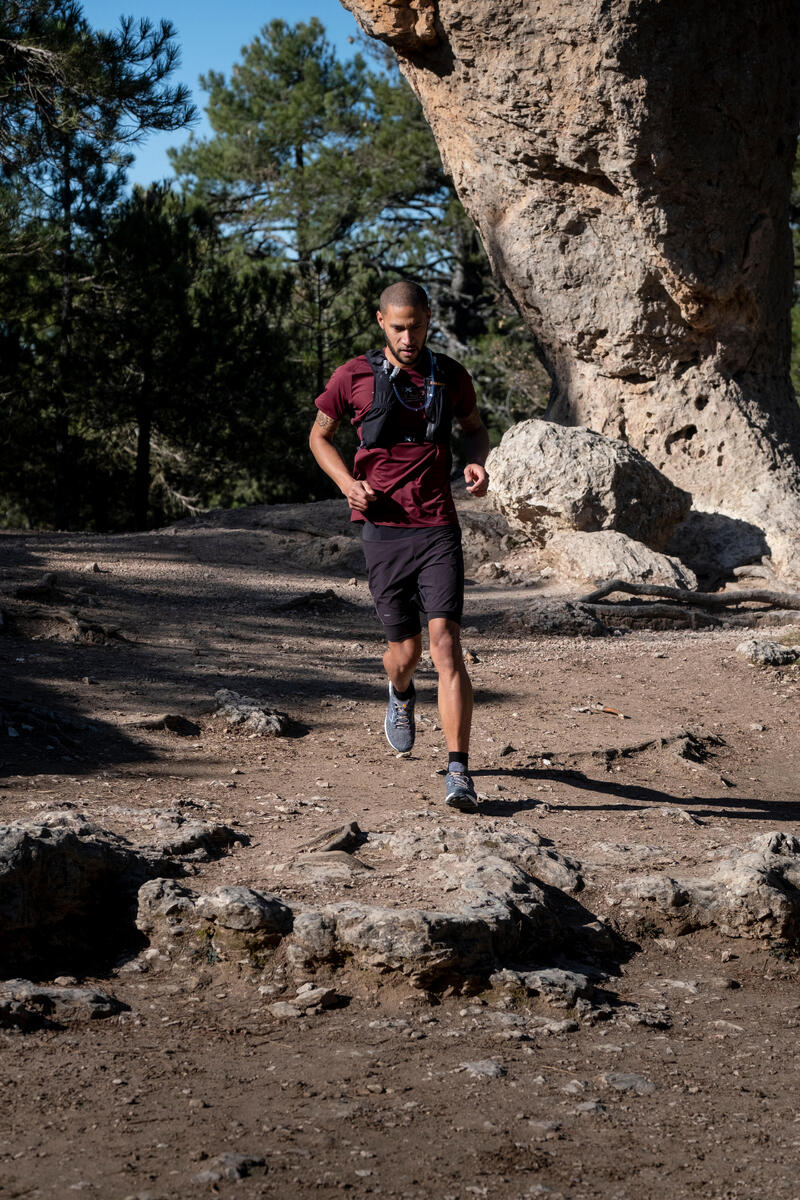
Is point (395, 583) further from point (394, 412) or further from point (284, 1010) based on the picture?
point (284, 1010)

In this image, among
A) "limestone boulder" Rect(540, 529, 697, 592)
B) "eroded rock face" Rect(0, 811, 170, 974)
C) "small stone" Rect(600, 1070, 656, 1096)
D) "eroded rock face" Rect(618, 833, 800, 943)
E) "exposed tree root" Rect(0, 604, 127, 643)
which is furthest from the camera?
"limestone boulder" Rect(540, 529, 697, 592)

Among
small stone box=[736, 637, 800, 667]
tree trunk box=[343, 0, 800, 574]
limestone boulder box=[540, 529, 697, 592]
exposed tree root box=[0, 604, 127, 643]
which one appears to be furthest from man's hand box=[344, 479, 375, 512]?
tree trunk box=[343, 0, 800, 574]

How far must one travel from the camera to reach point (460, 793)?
13.3 ft

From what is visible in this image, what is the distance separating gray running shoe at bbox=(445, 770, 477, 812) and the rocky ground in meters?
0.05

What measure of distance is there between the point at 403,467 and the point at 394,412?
0.64ft

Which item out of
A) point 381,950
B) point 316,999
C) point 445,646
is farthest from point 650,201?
point 316,999

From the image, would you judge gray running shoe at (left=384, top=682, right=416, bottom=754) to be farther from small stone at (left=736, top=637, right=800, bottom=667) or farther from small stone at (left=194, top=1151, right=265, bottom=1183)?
small stone at (left=736, top=637, right=800, bottom=667)

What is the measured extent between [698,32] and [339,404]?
7.32m

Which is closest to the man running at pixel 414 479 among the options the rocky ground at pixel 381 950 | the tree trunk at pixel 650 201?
the rocky ground at pixel 381 950

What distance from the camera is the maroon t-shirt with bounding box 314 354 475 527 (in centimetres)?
417

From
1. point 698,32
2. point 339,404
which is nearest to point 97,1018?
point 339,404

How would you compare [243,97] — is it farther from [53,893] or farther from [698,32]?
[53,893]

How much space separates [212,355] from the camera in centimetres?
1578

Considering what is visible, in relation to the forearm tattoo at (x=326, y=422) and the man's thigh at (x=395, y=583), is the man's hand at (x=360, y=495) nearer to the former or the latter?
the man's thigh at (x=395, y=583)
